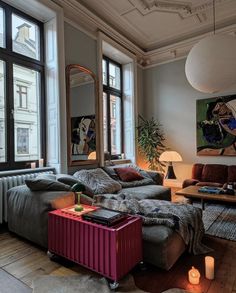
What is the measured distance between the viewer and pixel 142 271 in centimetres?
197

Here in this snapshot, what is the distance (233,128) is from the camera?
4.78 m

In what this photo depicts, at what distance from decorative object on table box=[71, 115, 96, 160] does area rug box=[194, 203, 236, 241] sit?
2.34 meters

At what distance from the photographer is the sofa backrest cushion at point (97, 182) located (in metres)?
3.34

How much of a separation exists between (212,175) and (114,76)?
3325 millimetres

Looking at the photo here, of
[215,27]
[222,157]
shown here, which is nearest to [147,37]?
[215,27]

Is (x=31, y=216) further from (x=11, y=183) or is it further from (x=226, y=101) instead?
(x=226, y=101)

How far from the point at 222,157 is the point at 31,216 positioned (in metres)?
4.20

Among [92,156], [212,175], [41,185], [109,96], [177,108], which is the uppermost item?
[109,96]

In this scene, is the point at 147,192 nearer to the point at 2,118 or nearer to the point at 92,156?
the point at 92,156

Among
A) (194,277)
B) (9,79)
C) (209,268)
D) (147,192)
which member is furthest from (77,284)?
(9,79)

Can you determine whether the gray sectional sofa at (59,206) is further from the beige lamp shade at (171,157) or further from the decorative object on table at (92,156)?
the beige lamp shade at (171,157)

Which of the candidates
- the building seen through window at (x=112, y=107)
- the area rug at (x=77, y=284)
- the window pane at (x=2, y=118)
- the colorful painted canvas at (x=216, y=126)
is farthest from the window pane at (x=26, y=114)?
the colorful painted canvas at (x=216, y=126)

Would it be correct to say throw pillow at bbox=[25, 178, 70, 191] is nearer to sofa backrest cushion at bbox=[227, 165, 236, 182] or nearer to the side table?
the side table

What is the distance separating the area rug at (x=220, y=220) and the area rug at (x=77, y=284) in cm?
149
